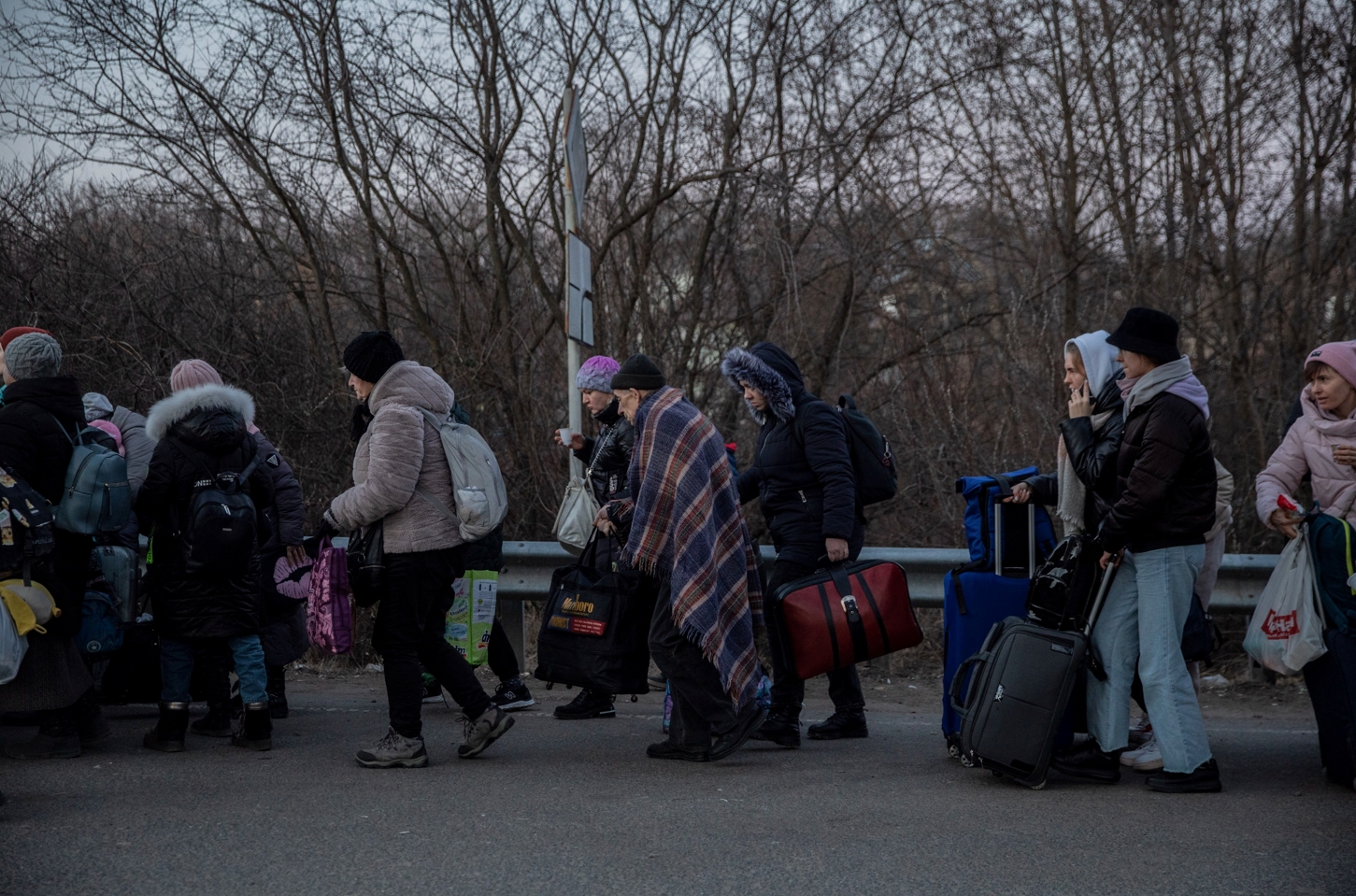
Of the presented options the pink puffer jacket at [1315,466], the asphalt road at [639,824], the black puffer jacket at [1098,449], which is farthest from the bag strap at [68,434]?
the pink puffer jacket at [1315,466]

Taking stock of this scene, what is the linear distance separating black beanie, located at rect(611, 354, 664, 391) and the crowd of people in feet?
0.04

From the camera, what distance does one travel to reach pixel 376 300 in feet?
36.1

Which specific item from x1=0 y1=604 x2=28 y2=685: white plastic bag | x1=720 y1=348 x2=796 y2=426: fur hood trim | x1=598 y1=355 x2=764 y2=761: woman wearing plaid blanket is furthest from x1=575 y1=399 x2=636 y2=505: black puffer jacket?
x1=0 y1=604 x2=28 y2=685: white plastic bag

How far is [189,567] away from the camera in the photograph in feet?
18.9

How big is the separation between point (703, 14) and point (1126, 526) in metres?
6.85

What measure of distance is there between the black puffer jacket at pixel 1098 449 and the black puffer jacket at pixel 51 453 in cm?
435

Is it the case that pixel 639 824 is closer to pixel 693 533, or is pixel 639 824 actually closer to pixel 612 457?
pixel 693 533

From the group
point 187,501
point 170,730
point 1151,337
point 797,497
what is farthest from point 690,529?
point 170,730

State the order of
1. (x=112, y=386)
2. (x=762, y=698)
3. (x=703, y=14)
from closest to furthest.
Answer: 1. (x=762, y=698)
2. (x=112, y=386)
3. (x=703, y=14)

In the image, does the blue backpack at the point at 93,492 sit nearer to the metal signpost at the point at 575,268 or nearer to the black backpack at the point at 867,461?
the metal signpost at the point at 575,268

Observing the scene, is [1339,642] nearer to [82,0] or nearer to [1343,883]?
[1343,883]

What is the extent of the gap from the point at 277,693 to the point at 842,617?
3090mm

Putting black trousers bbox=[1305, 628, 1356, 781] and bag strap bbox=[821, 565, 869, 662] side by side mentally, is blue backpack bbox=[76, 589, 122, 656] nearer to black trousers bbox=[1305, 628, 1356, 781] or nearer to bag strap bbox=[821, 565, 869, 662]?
bag strap bbox=[821, 565, 869, 662]

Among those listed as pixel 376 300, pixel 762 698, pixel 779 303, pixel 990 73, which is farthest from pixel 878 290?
pixel 762 698
